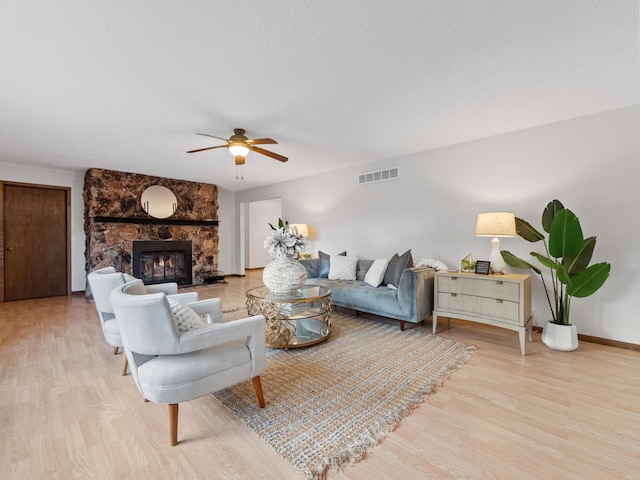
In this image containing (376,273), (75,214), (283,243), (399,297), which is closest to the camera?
(283,243)

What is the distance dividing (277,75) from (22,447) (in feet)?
9.51

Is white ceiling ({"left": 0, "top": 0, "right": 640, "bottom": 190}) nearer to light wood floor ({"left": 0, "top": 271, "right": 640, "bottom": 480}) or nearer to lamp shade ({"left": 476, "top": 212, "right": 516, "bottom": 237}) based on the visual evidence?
Result: lamp shade ({"left": 476, "top": 212, "right": 516, "bottom": 237})

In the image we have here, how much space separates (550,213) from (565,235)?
1.32ft

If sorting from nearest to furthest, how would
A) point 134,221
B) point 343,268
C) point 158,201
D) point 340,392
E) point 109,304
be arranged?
point 340,392 → point 109,304 → point 343,268 → point 134,221 → point 158,201

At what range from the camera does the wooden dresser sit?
291 cm

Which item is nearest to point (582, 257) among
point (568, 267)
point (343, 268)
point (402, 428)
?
point (568, 267)

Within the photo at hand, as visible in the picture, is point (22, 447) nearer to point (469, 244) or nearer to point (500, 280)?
point (500, 280)

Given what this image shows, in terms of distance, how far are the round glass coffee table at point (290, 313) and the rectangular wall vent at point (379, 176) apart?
247 centimetres

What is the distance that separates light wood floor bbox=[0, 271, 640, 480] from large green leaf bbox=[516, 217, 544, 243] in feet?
3.97

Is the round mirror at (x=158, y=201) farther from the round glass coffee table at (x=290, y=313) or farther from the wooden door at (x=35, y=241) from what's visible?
the round glass coffee table at (x=290, y=313)

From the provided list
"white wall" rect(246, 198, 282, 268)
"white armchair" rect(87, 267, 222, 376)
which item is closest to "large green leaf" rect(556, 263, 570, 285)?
"white armchair" rect(87, 267, 222, 376)

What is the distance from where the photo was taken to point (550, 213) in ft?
10.2

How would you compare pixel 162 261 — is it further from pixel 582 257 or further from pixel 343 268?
pixel 582 257

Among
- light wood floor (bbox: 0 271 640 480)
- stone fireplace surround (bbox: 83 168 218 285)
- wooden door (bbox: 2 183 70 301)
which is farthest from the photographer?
stone fireplace surround (bbox: 83 168 218 285)
